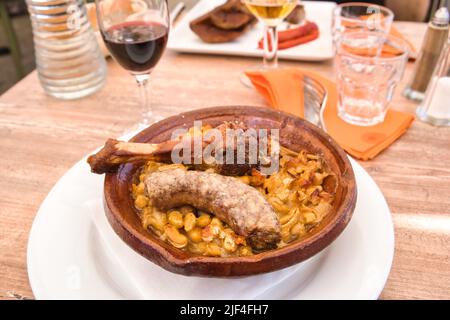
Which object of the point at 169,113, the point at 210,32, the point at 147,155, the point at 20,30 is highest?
the point at 147,155

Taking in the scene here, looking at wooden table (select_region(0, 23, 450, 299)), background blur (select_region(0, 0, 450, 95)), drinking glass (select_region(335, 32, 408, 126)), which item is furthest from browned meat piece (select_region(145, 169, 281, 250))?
background blur (select_region(0, 0, 450, 95))

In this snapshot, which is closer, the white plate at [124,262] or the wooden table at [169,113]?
the white plate at [124,262]

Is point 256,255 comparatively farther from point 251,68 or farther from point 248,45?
point 248,45

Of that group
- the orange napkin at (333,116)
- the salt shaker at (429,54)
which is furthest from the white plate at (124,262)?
the salt shaker at (429,54)

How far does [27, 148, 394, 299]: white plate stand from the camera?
75 cm

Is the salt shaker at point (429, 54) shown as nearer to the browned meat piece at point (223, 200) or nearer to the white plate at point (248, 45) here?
the white plate at point (248, 45)

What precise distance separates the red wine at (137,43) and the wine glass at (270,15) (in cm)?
38

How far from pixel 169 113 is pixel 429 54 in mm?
844

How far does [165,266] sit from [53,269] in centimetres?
23

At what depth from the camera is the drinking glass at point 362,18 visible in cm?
165

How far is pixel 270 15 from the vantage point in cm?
147

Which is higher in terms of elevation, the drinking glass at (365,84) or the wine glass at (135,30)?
the wine glass at (135,30)

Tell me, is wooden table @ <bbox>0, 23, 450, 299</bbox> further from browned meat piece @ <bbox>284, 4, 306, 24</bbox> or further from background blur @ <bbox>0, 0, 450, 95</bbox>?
background blur @ <bbox>0, 0, 450, 95</bbox>

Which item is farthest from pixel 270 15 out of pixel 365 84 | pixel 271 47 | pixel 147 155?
pixel 147 155
